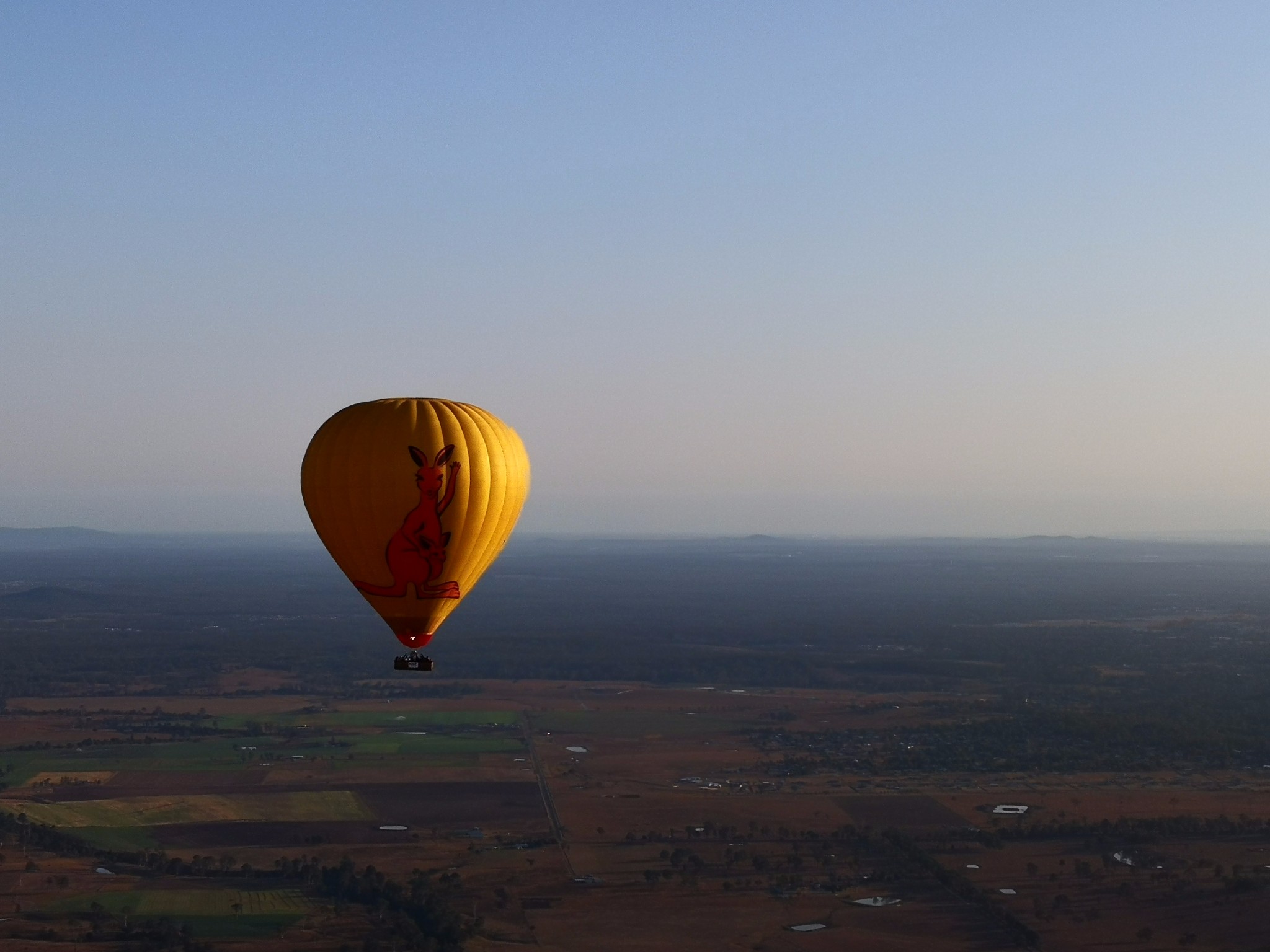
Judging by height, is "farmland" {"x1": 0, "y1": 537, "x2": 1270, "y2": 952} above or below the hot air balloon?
below

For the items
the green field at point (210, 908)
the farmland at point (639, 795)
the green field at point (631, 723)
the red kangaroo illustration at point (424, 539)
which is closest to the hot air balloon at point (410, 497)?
the red kangaroo illustration at point (424, 539)

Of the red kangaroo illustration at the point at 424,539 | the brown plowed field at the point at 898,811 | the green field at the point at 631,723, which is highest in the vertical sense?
the red kangaroo illustration at the point at 424,539

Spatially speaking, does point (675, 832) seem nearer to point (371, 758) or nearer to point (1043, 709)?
point (371, 758)

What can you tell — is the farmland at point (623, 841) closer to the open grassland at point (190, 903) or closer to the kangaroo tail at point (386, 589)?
the open grassland at point (190, 903)

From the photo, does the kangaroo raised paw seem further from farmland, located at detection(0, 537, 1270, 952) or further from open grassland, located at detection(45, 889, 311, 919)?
open grassland, located at detection(45, 889, 311, 919)

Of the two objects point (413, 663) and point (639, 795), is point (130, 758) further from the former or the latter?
point (413, 663)

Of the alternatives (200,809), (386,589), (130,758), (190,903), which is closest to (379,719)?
(130,758)

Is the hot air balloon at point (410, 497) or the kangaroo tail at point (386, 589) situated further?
the kangaroo tail at point (386, 589)

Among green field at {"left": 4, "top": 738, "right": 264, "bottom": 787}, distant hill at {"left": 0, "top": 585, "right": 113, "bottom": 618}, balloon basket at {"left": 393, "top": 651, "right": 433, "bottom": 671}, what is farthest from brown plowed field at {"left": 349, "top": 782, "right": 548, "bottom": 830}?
distant hill at {"left": 0, "top": 585, "right": 113, "bottom": 618}
